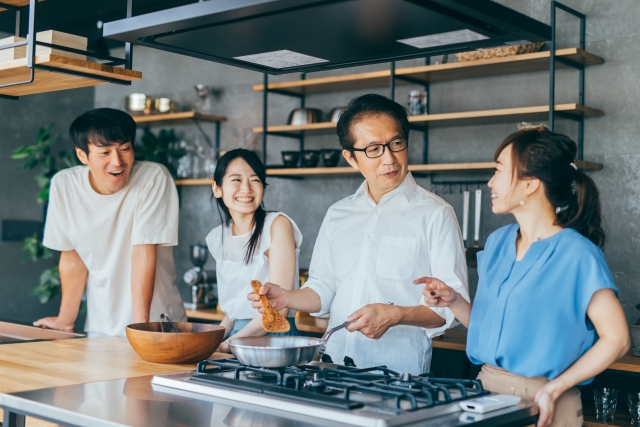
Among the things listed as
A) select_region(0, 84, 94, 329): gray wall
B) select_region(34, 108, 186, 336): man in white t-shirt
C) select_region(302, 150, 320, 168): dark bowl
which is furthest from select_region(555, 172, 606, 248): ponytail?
select_region(0, 84, 94, 329): gray wall

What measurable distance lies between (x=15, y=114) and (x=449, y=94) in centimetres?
325

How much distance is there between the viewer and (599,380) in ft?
11.5

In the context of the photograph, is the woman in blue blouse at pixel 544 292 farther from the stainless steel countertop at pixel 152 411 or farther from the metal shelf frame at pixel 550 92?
the metal shelf frame at pixel 550 92

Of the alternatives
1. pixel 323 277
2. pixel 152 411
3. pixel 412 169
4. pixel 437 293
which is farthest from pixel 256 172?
pixel 412 169

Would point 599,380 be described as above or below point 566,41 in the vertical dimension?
below

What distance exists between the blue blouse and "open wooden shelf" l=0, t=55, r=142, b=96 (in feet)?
4.47

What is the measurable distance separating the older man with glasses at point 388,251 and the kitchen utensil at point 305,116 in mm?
2378

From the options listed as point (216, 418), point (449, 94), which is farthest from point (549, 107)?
point (216, 418)

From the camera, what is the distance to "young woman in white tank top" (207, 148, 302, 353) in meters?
2.46

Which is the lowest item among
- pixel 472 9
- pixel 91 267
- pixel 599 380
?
pixel 599 380

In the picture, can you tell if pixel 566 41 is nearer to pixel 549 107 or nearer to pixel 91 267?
pixel 549 107

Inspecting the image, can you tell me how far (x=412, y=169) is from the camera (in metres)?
4.12

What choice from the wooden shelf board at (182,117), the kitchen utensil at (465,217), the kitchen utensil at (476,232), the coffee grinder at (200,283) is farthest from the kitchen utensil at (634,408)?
the wooden shelf board at (182,117)

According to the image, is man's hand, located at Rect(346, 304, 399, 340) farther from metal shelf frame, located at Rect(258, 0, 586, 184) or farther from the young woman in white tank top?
metal shelf frame, located at Rect(258, 0, 586, 184)
